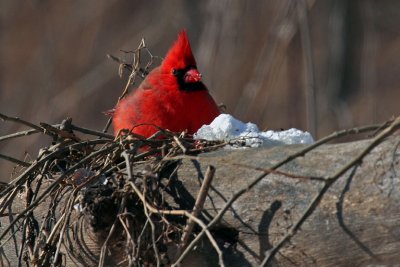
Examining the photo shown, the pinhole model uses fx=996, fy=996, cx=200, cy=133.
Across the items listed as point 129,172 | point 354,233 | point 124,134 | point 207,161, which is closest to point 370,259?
point 354,233

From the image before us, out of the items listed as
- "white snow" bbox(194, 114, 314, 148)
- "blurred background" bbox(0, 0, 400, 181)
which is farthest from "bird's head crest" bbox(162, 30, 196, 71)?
"blurred background" bbox(0, 0, 400, 181)

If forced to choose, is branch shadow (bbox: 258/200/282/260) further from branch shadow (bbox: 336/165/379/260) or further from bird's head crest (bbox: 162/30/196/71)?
bird's head crest (bbox: 162/30/196/71)

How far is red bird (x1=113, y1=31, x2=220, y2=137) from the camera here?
11.5ft

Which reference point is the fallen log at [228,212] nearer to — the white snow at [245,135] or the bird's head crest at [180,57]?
the white snow at [245,135]

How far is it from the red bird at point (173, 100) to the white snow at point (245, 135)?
73 cm

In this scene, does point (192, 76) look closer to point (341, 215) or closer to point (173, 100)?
point (173, 100)

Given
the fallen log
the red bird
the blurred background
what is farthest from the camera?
the blurred background

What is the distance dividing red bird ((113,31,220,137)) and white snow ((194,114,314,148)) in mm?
735

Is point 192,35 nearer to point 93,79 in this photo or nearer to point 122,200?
point 93,79

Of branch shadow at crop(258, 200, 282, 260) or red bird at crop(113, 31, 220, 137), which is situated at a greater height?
red bird at crop(113, 31, 220, 137)

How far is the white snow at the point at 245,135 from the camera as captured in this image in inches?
101

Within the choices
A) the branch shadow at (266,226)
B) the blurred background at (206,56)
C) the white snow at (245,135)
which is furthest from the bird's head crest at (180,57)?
the blurred background at (206,56)

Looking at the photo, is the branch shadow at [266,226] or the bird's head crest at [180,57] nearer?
the branch shadow at [266,226]

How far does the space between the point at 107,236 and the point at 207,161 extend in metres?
0.31
